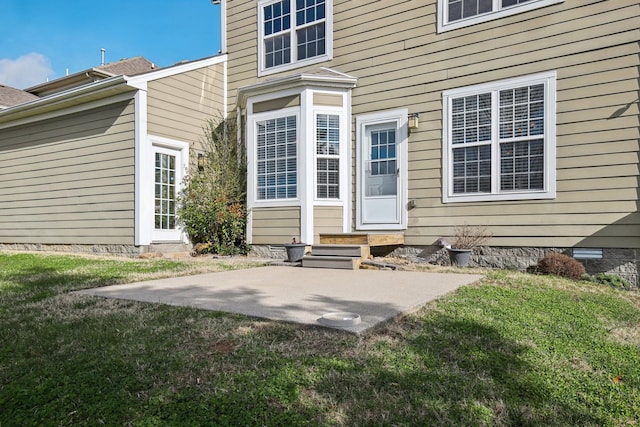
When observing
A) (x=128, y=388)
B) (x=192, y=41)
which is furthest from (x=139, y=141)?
(x=192, y=41)

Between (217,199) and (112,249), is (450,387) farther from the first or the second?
(112,249)

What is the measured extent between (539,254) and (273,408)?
569cm

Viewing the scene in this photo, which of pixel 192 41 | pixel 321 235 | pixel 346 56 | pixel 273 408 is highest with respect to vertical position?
pixel 192 41

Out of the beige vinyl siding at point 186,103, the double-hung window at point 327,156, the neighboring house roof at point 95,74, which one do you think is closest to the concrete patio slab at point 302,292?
the double-hung window at point 327,156

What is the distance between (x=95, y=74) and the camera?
40.2 feet

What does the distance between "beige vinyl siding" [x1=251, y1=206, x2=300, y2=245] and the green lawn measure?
171 inches

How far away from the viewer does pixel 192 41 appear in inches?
874

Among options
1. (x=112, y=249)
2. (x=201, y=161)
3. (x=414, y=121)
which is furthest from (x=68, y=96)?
(x=414, y=121)

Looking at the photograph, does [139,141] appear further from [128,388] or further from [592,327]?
[592,327]

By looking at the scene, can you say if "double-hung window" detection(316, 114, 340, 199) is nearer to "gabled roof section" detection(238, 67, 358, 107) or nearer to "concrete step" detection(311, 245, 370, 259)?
"gabled roof section" detection(238, 67, 358, 107)

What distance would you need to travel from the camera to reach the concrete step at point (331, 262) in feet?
20.6

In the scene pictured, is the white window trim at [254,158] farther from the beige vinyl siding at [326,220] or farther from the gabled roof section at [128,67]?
the gabled roof section at [128,67]

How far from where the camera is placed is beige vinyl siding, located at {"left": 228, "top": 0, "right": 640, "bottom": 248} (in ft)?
19.1

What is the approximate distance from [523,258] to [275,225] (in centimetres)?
434
